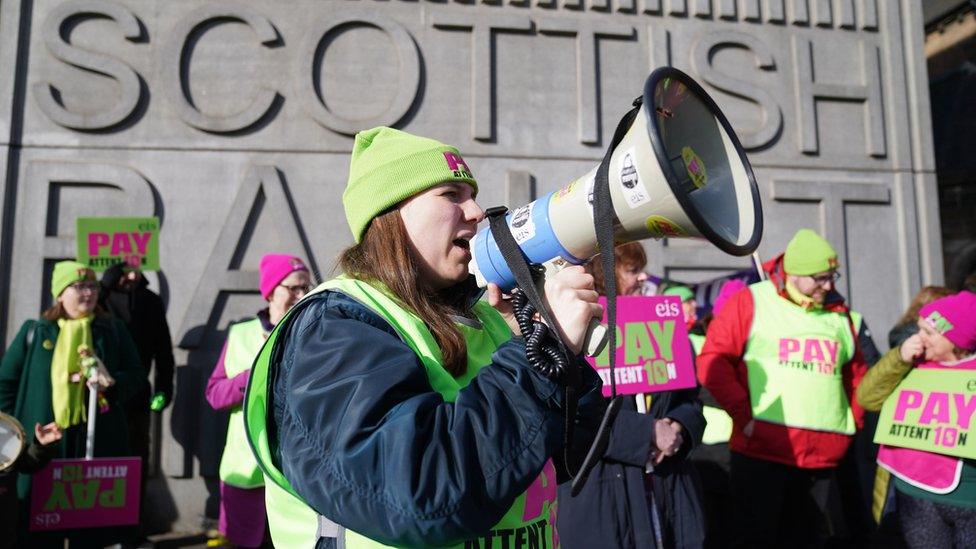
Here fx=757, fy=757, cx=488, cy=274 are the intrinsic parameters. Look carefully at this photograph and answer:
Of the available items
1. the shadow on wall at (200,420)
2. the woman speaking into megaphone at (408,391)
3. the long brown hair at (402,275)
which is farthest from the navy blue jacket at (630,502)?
the shadow on wall at (200,420)

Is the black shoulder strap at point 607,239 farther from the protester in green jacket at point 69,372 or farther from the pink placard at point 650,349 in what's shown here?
the protester in green jacket at point 69,372

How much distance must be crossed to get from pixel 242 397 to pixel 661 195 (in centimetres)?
363

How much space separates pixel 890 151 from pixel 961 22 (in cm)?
1300

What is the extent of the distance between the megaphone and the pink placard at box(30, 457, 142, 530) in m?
3.82

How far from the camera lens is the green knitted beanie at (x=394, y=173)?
1.64 meters

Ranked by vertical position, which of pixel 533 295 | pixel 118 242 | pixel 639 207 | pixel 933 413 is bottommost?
pixel 933 413

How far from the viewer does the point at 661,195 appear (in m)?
1.35

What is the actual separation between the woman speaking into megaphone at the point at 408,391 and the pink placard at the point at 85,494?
3560 mm

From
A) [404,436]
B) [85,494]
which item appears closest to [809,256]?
→ [404,436]

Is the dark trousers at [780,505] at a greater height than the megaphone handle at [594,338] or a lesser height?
lesser

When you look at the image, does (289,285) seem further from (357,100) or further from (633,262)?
(357,100)

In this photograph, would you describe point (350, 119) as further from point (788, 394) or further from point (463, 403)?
point (463, 403)

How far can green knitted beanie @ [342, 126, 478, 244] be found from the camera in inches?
64.5

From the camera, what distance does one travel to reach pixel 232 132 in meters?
6.45
